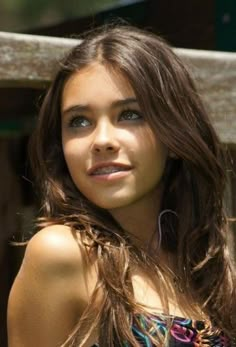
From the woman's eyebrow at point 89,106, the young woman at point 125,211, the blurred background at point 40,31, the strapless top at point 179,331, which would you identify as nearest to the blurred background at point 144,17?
the blurred background at point 40,31

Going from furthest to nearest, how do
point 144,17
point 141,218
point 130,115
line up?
point 144,17 → point 141,218 → point 130,115

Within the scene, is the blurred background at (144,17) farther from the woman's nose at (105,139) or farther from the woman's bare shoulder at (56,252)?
the woman's bare shoulder at (56,252)

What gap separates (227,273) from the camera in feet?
7.84

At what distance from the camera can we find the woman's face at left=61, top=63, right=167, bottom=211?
2.17 meters

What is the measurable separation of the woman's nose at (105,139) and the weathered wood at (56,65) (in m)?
0.24

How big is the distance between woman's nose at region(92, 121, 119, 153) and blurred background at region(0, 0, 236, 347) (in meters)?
1.52

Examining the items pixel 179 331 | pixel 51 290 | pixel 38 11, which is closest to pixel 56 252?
pixel 51 290

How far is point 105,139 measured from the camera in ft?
7.02

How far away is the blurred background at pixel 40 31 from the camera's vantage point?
157 inches

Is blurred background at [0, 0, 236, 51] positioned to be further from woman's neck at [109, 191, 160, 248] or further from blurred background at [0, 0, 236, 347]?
woman's neck at [109, 191, 160, 248]

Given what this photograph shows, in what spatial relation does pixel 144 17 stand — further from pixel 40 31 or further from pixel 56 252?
pixel 56 252

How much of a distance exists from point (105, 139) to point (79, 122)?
0.37 ft

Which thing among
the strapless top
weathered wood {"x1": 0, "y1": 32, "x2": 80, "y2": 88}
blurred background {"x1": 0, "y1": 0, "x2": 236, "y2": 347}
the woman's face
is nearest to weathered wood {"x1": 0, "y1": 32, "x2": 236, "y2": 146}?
weathered wood {"x1": 0, "y1": 32, "x2": 80, "y2": 88}

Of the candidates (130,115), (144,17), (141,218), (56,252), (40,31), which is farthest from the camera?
(40,31)
